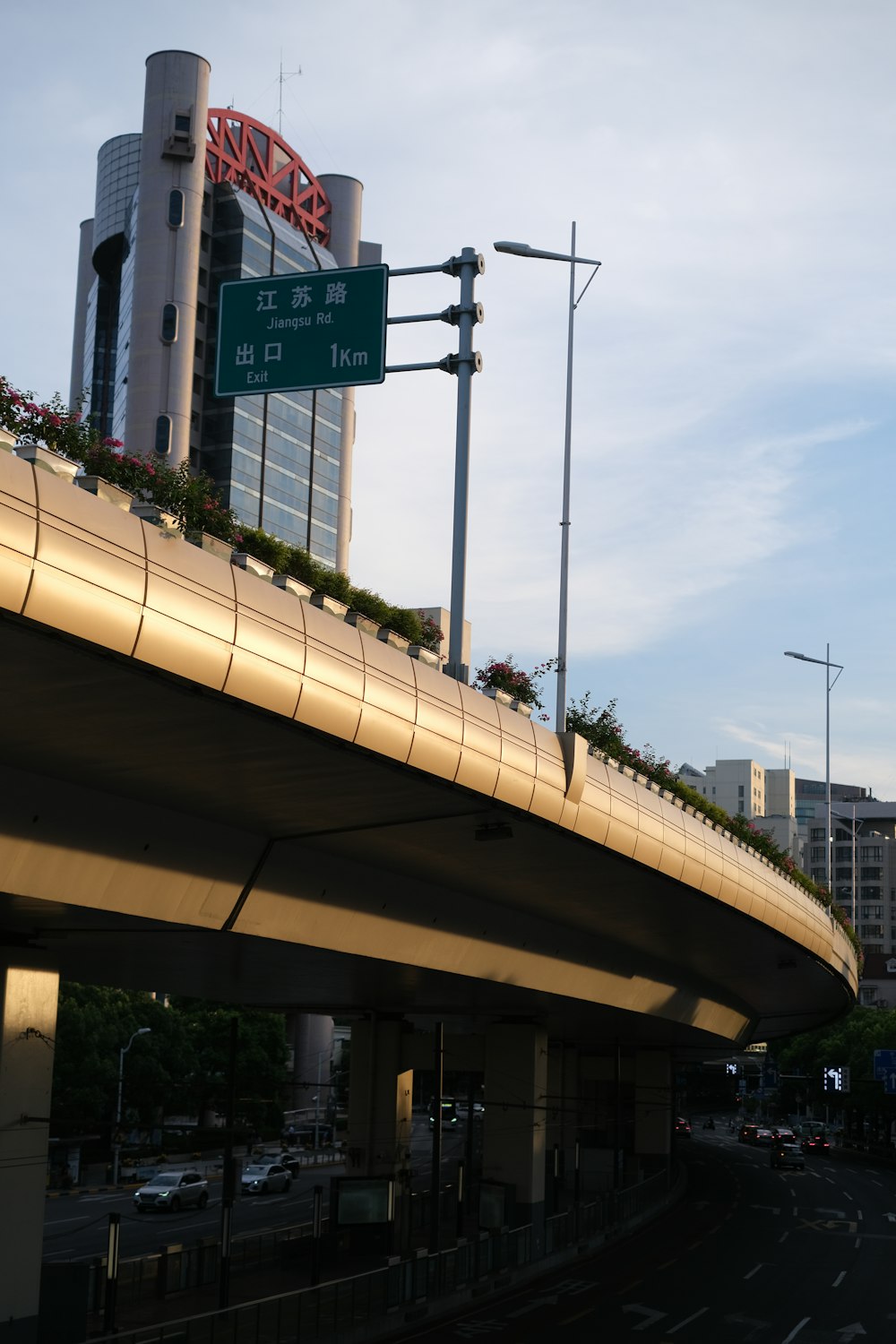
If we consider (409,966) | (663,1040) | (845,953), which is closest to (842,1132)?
(663,1040)

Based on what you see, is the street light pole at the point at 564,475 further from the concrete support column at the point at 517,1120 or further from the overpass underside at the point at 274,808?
the concrete support column at the point at 517,1120

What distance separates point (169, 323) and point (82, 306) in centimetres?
3504

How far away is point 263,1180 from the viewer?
2544 inches

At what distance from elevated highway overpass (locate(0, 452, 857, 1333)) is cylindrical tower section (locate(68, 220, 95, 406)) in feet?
485

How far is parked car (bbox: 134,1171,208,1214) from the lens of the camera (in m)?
54.1

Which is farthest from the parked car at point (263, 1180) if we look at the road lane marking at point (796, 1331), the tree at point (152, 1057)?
the road lane marking at point (796, 1331)

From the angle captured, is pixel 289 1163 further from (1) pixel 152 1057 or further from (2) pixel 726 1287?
(2) pixel 726 1287

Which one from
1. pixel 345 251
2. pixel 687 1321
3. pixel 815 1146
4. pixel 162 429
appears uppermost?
pixel 345 251

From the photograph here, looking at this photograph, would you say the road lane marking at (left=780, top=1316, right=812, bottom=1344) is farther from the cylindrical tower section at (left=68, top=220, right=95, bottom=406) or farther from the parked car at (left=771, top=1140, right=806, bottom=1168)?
the cylindrical tower section at (left=68, top=220, right=95, bottom=406)

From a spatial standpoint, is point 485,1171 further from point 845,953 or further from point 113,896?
point 113,896

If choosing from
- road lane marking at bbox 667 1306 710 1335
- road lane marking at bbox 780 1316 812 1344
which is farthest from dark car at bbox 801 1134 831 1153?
road lane marking at bbox 780 1316 812 1344

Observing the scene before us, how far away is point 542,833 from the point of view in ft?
78.0

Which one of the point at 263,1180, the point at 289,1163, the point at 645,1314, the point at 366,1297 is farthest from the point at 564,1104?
the point at 366,1297

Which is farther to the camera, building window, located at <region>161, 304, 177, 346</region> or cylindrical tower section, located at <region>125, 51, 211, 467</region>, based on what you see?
building window, located at <region>161, 304, 177, 346</region>
